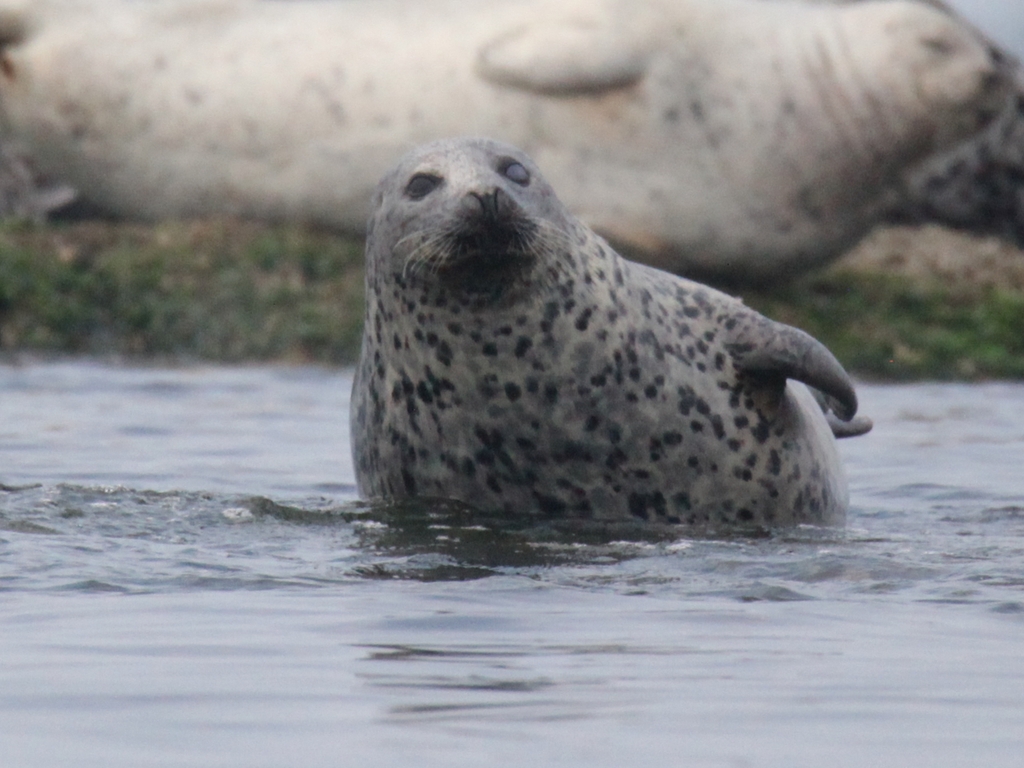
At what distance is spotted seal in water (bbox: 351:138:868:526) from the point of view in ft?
18.6

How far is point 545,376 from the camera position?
18.7ft

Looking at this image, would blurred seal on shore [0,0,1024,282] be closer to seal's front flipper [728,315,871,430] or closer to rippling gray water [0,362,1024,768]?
rippling gray water [0,362,1024,768]

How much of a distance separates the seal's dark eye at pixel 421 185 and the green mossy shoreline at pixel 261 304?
5.16m

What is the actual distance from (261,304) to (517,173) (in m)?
5.50

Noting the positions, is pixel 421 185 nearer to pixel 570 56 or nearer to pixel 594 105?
pixel 570 56

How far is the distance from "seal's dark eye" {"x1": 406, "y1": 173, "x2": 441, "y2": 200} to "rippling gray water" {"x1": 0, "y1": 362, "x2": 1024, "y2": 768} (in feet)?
2.62

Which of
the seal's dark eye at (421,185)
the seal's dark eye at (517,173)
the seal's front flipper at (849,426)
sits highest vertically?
the seal's dark eye at (517,173)

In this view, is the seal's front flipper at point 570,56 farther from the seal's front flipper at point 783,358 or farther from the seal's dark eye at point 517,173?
the seal's dark eye at point 517,173

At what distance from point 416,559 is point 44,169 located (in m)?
7.93

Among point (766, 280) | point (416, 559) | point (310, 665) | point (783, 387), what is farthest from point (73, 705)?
point (766, 280)

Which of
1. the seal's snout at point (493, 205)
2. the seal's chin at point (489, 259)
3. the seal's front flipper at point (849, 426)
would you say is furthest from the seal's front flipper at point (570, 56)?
the seal's snout at point (493, 205)

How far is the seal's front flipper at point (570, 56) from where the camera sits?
11.2 m

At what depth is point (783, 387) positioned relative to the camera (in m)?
6.04

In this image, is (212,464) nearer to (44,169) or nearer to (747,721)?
(747,721)
